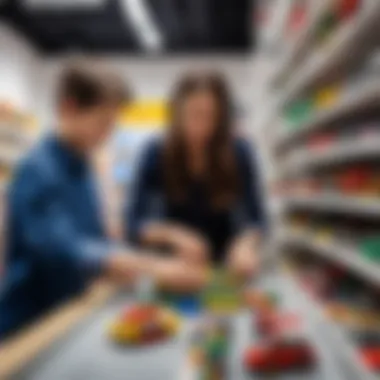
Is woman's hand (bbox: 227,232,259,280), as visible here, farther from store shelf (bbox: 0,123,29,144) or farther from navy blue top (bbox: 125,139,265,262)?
store shelf (bbox: 0,123,29,144)

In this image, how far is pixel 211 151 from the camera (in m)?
2.38

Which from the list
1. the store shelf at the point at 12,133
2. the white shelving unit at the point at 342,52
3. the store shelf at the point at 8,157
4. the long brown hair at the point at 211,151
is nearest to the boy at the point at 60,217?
the long brown hair at the point at 211,151

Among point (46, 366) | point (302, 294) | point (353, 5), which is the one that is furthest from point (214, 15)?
point (46, 366)

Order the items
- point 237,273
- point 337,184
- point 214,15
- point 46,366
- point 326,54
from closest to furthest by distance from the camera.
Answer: point 46,366
point 237,273
point 326,54
point 337,184
point 214,15

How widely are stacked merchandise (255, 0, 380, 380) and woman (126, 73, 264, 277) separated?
29cm

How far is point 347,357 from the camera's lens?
1.62 m

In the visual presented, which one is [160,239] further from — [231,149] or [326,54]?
[326,54]

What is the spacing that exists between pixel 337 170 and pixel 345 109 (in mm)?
804

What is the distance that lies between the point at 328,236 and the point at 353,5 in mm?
1344

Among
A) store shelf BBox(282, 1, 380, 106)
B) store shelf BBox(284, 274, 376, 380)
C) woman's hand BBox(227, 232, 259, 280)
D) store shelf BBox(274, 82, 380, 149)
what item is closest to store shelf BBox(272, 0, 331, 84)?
store shelf BBox(282, 1, 380, 106)

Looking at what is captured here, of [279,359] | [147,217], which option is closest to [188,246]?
[147,217]

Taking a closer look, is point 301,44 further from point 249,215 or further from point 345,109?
point 249,215

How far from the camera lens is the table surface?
56.0 inches

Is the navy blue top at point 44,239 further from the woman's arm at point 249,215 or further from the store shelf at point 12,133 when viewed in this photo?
the store shelf at point 12,133
